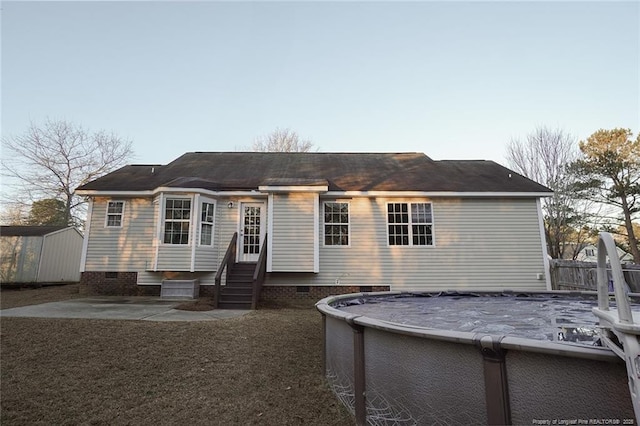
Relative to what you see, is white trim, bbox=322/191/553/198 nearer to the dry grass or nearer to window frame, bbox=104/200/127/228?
window frame, bbox=104/200/127/228

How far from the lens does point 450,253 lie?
1043cm

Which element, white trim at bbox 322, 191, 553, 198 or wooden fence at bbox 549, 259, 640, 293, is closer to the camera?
wooden fence at bbox 549, 259, 640, 293

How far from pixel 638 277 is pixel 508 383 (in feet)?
41.0

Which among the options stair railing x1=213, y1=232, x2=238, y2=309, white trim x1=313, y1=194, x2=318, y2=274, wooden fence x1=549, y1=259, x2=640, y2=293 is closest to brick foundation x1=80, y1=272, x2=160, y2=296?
stair railing x1=213, y1=232, x2=238, y2=309

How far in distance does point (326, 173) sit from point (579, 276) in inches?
397

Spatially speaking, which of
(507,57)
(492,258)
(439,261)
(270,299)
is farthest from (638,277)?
(270,299)

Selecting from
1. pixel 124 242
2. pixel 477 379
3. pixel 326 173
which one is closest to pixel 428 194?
pixel 326 173

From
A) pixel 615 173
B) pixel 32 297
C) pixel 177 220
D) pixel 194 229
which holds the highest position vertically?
pixel 615 173

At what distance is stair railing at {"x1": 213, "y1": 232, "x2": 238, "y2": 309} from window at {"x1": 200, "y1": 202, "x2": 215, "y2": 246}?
900 millimetres

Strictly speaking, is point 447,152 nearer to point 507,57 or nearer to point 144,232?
point 507,57

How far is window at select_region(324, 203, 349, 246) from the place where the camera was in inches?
411

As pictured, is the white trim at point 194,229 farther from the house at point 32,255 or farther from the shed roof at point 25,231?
the shed roof at point 25,231

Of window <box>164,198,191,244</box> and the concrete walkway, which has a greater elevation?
window <box>164,198,191,244</box>

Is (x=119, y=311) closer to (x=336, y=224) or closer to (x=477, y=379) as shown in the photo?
(x=336, y=224)
